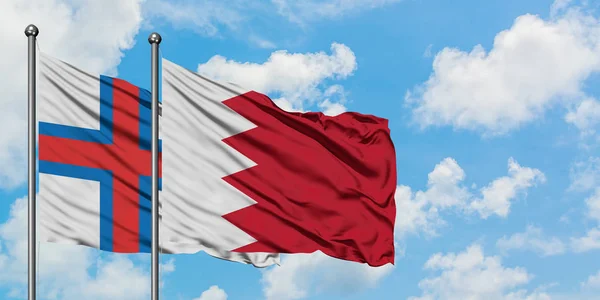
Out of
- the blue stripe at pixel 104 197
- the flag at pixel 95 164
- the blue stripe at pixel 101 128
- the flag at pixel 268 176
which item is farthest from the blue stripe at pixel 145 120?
the blue stripe at pixel 104 197

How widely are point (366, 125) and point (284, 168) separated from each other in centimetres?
213

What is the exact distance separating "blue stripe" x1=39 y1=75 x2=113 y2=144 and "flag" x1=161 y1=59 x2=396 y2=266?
0.85 meters

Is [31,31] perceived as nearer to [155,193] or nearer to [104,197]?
[104,197]

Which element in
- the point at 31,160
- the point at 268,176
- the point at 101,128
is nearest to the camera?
the point at 31,160

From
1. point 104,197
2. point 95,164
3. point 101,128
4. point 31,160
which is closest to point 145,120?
point 101,128

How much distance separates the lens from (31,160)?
1375 centimetres

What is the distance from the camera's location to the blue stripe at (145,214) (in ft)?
49.4

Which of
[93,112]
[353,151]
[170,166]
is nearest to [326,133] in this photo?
[353,151]

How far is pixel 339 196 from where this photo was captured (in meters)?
16.9

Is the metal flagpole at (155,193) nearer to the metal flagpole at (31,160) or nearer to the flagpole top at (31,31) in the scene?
the metal flagpole at (31,160)

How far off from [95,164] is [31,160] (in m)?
1.20

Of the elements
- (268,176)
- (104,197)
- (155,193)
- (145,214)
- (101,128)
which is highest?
(101,128)

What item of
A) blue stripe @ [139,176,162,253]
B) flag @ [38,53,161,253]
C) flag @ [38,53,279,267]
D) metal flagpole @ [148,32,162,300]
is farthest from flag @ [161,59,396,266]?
metal flagpole @ [148,32,162,300]

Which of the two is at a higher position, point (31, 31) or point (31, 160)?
point (31, 31)
